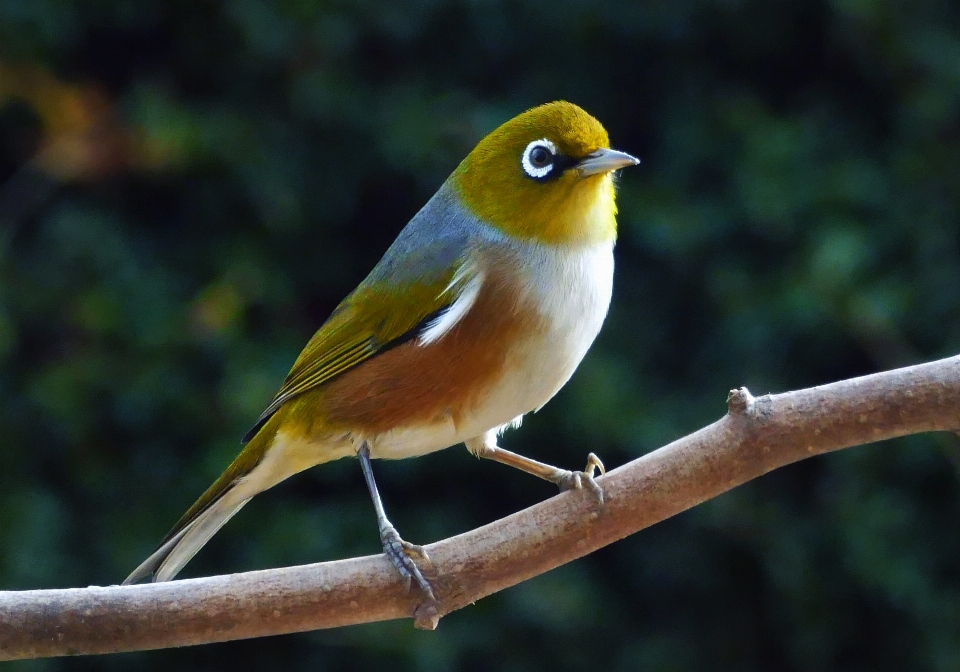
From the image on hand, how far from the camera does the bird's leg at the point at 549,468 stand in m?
2.59

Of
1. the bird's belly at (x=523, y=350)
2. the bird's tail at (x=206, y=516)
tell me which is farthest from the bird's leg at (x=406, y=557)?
the bird's tail at (x=206, y=516)

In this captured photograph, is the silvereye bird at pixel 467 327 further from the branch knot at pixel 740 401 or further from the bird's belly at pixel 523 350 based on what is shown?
the branch knot at pixel 740 401

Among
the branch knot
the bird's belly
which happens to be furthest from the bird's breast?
the branch knot

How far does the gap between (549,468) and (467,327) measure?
0.54 metres

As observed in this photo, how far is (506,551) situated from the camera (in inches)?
98.2

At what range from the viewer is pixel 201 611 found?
7.82 ft

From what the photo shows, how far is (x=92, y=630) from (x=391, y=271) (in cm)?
120

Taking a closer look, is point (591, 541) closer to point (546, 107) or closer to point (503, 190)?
point (503, 190)

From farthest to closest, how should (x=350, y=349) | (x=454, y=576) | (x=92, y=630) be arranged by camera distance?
(x=350, y=349) → (x=454, y=576) → (x=92, y=630)

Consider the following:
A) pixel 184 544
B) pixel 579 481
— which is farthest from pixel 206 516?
pixel 579 481

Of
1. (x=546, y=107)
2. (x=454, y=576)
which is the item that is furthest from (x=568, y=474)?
(x=546, y=107)

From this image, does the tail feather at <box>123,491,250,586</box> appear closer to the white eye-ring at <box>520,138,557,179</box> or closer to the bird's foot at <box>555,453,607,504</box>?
the bird's foot at <box>555,453,607,504</box>

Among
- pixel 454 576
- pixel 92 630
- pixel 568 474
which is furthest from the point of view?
pixel 568 474

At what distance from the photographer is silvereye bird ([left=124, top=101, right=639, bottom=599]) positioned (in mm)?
2674
